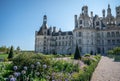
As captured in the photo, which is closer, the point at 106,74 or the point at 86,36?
the point at 106,74

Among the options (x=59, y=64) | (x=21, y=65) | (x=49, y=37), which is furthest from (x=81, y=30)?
(x=21, y=65)

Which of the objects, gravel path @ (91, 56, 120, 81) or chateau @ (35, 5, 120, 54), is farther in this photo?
chateau @ (35, 5, 120, 54)

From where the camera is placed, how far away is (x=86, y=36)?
52.6 m

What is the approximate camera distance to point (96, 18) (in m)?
57.2

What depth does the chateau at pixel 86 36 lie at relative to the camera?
52.7 meters

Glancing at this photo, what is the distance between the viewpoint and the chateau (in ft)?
173

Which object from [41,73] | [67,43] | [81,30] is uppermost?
[81,30]

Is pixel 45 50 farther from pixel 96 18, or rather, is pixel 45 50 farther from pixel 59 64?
pixel 59 64

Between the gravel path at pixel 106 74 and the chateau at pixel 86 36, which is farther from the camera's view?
the chateau at pixel 86 36

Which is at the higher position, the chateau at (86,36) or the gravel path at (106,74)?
the chateau at (86,36)

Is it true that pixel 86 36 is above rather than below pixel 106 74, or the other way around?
above

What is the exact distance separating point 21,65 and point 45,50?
5301 cm

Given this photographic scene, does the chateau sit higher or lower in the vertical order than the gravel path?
higher

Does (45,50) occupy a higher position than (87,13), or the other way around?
(87,13)
